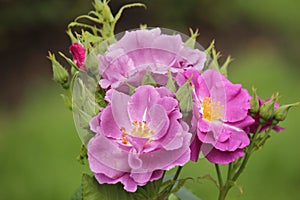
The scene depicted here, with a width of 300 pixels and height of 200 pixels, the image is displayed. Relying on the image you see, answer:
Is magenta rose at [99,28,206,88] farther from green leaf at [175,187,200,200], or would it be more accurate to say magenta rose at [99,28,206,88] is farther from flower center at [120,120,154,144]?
green leaf at [175,187,200,200]

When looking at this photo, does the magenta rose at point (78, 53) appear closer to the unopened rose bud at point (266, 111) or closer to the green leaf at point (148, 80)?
the green leaf at point (148, 80)

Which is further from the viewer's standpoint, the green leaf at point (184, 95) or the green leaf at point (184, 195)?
the green leaf at point (184, 195)

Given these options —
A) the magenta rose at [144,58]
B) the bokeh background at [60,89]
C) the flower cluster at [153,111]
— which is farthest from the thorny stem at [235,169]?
the bokeh background at [60,89]

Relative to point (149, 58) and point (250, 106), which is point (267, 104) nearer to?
point (250, 106)

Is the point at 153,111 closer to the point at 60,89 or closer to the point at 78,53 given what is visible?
the point at 78,53

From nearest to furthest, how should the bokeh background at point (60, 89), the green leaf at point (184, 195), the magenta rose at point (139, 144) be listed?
the magenta rose at point (139, 144) → the green leaf at point (184, 195) → the bokeh background at point (60, 89)

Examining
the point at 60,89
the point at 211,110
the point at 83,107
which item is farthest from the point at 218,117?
the point at 60,89
